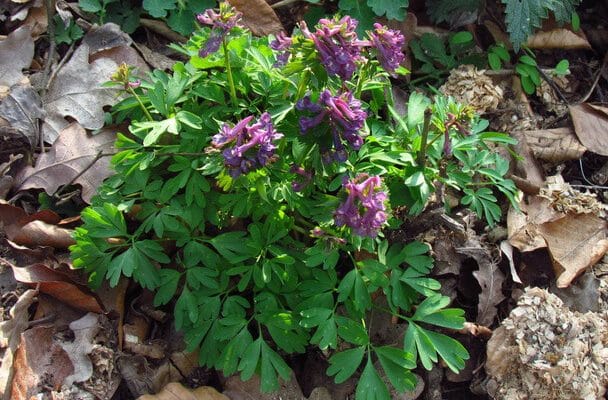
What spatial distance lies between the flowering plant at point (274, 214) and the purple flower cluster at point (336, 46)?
0.55ft

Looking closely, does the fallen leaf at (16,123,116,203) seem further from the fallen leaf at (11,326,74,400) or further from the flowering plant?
the fallen leaf at (11,326,74,400)

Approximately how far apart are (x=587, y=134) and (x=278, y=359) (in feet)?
6.33

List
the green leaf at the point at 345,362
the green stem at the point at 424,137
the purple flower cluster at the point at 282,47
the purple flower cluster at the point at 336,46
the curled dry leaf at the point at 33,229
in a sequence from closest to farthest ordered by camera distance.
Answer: the purple flower cluster at the point at 336,46 → the purple flower cluster at the point at 282,47 → the green stem at the point at 424,137 → the green leaf at the point at 345,362 → the curled dry leaf at the point at 33,229

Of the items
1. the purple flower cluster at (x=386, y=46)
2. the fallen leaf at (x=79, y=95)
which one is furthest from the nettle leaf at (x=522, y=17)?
the fallen leaf at (x=79, y=95)

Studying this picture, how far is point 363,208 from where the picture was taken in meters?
2.18

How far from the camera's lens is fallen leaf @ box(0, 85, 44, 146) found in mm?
2996

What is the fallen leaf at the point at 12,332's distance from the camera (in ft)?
7.96

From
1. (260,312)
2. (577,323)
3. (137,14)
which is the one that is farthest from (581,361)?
(137,14)

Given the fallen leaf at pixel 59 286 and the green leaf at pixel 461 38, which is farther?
the green leaf at pixel 461 38

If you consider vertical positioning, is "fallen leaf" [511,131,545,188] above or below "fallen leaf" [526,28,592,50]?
below

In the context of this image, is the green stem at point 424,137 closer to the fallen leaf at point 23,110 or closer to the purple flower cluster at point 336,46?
the purple flower cluster at point 336,46

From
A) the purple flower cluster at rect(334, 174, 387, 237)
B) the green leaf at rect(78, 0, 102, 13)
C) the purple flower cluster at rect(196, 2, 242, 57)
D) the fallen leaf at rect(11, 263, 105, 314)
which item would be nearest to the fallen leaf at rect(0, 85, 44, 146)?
the green leaf at rect(78, 0, 102, 13)

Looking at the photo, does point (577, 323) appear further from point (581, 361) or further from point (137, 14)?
point (137, 14)

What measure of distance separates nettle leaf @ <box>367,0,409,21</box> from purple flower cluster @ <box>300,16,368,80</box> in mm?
1319
